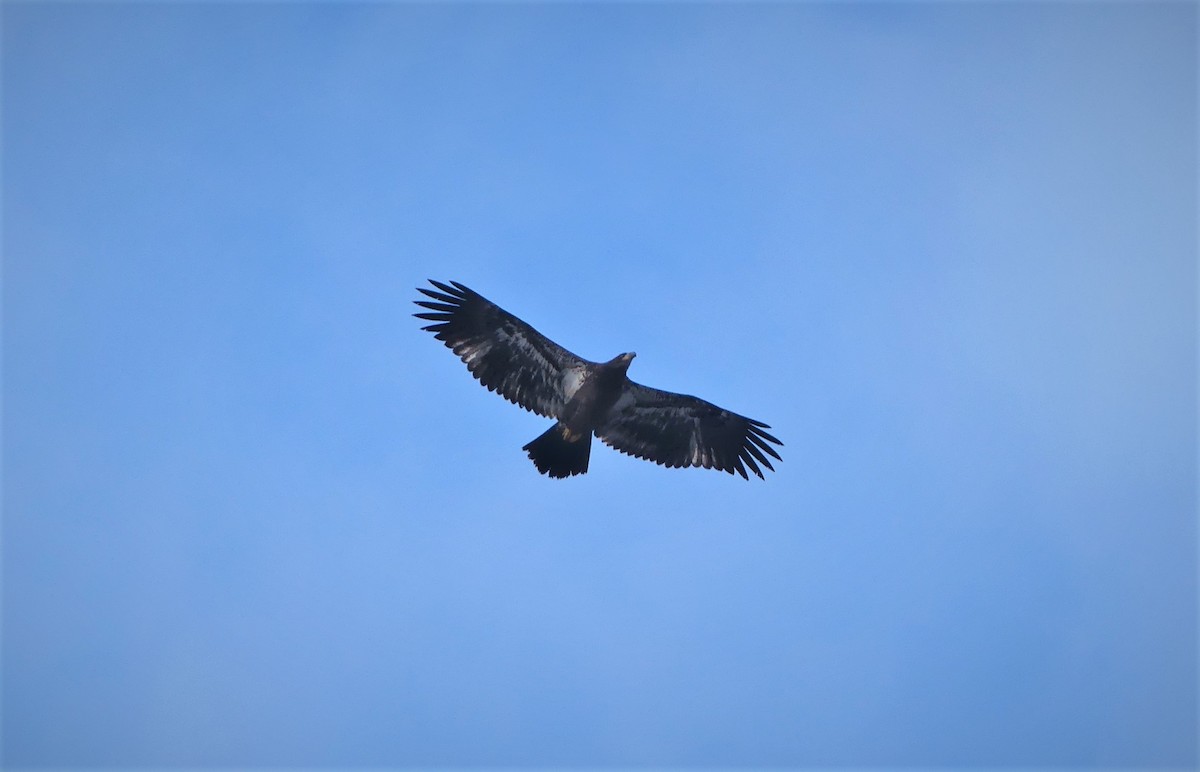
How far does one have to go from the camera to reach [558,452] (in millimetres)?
16234

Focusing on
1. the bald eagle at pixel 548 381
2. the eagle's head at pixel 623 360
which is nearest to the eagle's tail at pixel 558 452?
the bald eagle at pixel 548 381

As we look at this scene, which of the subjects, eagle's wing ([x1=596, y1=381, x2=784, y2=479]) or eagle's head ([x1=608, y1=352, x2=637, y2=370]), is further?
eagle's wing ([x1=596, y1=381, x2=784, y2=479])

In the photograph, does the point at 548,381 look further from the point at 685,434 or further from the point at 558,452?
the point at 685,434

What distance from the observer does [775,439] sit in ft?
56.7

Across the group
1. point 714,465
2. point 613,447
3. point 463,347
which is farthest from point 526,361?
point 714,465

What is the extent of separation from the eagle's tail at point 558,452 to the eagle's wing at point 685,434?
0.66m

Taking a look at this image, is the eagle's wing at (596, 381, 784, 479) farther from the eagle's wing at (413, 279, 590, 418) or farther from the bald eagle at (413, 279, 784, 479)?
the eagle's wing at (413, 279, 590, 418)

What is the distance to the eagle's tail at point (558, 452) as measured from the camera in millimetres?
16172

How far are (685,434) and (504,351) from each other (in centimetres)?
355

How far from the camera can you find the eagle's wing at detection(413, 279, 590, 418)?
16.1m

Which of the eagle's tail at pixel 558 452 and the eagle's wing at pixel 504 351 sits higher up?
the eagle's wing at pixel 504 351

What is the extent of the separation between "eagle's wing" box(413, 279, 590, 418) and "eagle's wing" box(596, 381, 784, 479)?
1128 mm

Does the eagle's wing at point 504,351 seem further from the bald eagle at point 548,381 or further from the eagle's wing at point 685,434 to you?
the eagle's wing at point 685,434

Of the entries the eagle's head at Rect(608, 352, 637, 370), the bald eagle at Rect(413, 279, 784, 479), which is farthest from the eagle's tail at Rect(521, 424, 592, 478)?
the eagle's head at Rect(608, 352, 637, 370)
